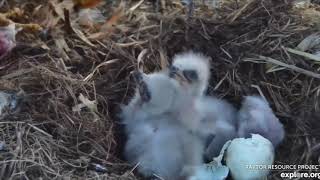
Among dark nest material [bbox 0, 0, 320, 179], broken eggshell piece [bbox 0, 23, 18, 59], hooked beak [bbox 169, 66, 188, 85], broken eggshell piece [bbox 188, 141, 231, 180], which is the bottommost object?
broken eggshell piece [bbox 188, 141, 231, 180]

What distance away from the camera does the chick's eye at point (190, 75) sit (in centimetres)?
243

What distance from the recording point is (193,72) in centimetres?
243

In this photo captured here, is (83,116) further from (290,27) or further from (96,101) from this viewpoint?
(290,27)

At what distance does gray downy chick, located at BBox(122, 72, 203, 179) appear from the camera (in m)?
2.28

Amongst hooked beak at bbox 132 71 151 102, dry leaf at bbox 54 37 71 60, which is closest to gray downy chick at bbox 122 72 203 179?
Result: hooked beak at bbox 132 71 151 102

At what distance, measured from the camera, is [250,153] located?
2205 mm

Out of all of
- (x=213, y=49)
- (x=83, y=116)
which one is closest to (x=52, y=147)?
(x=83, y=116)

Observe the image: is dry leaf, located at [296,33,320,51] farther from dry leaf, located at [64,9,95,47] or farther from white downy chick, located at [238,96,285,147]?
dry leaf, located at [64,9,95,47]

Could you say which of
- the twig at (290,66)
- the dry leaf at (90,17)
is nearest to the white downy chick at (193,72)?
the twig at (290,66)

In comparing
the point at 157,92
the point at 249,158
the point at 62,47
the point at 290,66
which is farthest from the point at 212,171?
the point at 62,47

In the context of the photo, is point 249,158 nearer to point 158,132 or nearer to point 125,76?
point 158,132

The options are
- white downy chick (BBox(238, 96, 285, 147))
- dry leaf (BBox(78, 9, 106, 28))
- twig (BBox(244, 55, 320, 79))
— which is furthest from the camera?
dry leaf (BBox(78, 9, 106, 28))

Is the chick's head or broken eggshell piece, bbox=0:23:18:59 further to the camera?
broken eggshell piece, bbox=0:23:18:59

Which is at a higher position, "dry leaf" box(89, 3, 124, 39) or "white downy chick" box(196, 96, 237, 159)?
"dry leaf" box(89, 3, 124, 39)
